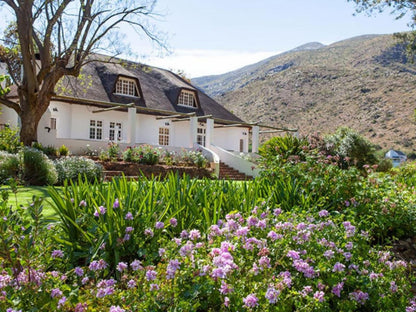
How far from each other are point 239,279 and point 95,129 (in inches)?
957

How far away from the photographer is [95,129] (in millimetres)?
25562

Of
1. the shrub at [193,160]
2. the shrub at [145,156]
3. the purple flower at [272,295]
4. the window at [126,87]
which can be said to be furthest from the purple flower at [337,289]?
the window at [126,87]

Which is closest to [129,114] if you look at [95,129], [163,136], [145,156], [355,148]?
[95,129]

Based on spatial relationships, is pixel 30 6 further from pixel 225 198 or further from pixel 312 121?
pixel 312 121

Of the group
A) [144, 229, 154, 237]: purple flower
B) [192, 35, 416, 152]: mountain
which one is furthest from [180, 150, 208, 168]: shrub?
[192, 35, 416, 152]: mountain

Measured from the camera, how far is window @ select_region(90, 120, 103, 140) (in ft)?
83.7

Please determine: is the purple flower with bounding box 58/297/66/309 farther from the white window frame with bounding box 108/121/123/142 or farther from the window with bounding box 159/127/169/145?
the window with bounding box 159/127/169/145

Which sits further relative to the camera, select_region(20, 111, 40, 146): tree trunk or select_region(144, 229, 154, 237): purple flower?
select_region(20, 111, 40, 146): tree trunk

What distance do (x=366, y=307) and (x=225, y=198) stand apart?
192 cm

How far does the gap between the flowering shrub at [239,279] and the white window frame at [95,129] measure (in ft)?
76.7

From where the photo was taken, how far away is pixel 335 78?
6506 centimetres

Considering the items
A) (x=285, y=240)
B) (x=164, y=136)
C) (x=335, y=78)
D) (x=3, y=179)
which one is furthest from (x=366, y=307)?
(x=335, y=78)

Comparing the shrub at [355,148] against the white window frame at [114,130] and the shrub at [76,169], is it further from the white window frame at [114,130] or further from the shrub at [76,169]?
the white window frame at [114,130]

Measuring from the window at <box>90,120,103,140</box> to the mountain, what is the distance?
1285 inches
